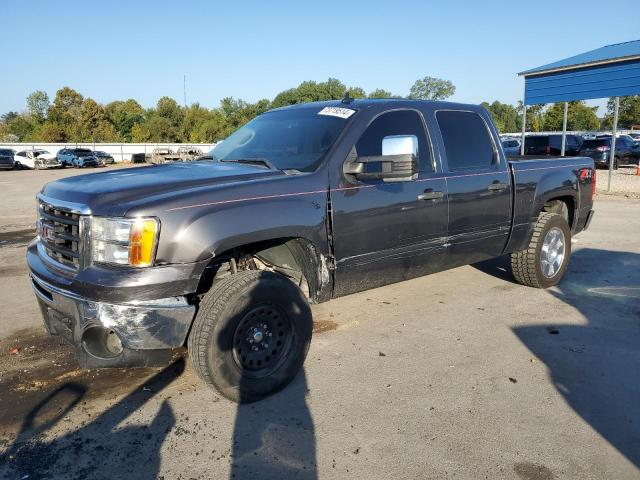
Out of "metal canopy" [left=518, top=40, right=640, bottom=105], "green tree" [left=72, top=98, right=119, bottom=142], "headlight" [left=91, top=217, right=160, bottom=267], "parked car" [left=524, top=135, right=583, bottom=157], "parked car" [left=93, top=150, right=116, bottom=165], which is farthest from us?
"green tree" [left=72, top=98, right=119, bottom=142]

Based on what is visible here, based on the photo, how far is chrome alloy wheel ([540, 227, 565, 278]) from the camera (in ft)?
18.9

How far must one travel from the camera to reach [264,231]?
3270mm

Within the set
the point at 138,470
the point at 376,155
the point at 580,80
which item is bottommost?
the point at 138,470

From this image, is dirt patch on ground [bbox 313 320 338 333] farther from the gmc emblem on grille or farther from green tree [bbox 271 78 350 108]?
green tree [bbox 271 78 350 108]

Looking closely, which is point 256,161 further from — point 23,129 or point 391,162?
point 23,129

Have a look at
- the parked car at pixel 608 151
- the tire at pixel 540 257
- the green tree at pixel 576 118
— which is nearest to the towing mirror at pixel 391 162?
the tire at pixel 540 257

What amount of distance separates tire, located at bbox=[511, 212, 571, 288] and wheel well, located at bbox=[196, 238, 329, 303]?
2871 mm

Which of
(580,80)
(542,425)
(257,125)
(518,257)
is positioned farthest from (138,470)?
(580,80)

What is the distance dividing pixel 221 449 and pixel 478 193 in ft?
10.3

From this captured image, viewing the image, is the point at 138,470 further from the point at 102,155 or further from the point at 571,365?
the point at 102,155

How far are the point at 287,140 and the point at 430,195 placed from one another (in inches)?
49.2

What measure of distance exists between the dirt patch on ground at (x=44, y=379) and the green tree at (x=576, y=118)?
245ft

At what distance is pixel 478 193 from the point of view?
15.6 feet

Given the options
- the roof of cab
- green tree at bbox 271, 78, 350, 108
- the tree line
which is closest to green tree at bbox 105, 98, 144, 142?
the tree line
